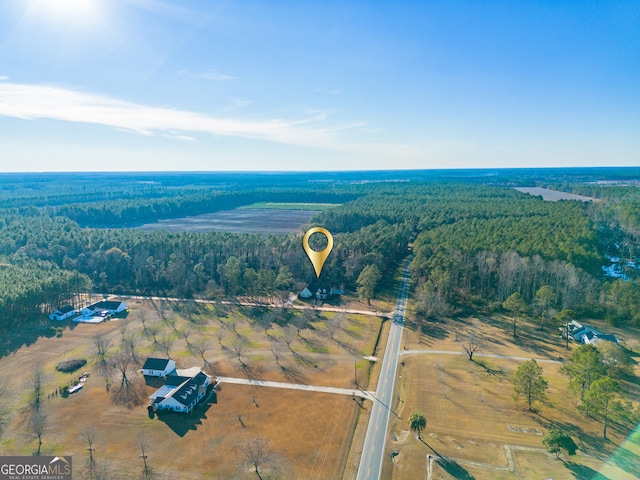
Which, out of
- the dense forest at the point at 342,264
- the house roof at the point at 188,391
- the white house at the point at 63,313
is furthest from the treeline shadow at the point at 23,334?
the house roof at the point at 188,391

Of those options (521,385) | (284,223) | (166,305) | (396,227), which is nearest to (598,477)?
(521,385)

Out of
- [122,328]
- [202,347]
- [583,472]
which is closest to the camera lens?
[583,472]

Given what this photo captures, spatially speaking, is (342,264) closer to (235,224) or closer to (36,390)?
(36,390)

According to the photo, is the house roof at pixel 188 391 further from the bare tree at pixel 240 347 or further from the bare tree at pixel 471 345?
the bare tree at pixel 471 345

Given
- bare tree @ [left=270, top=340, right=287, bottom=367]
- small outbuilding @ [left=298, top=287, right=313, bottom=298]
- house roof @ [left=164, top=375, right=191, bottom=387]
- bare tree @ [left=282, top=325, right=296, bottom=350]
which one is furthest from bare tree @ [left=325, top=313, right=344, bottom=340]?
house roof @ [left=164, top=375, right=191, bottom=387]

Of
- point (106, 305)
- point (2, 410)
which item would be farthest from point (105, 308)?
point (2, 410)

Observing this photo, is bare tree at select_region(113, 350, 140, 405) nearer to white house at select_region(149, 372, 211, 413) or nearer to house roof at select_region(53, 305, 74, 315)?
white house at select_region(149, 372, 211, 413)
